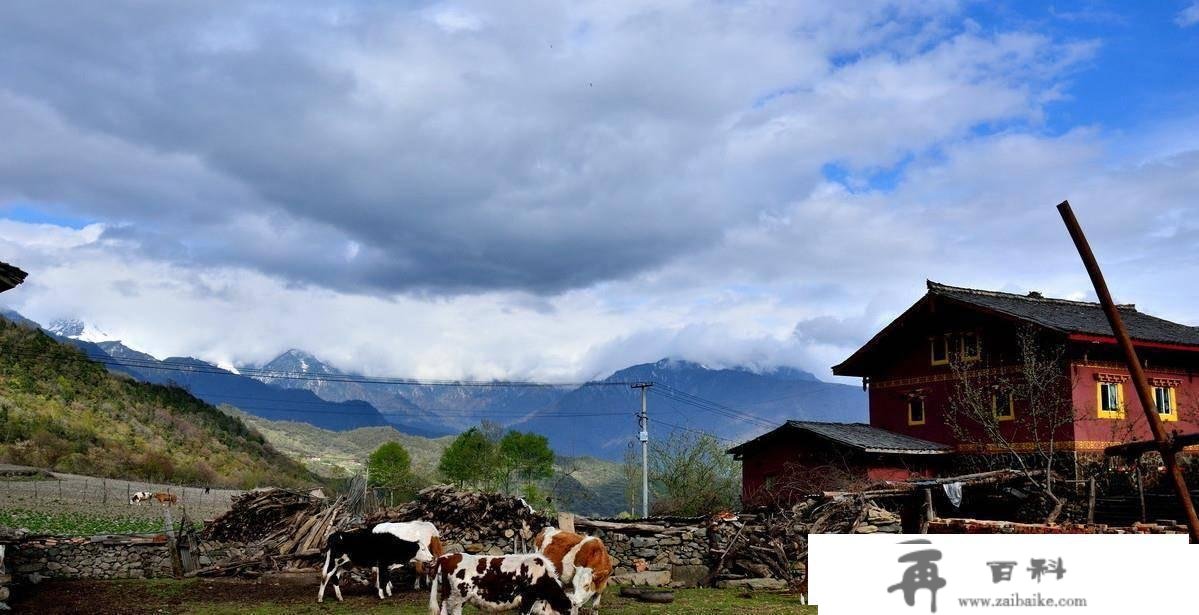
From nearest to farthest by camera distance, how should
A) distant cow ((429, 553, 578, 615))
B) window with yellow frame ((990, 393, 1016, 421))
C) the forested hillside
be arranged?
distant cow ((429, 553, 578, 615)) → window with yellow frame ((990, 393, 1016, 421)) → the forested hillside

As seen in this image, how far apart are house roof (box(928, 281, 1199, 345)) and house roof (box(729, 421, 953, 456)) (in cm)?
605

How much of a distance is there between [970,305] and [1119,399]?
6.42m

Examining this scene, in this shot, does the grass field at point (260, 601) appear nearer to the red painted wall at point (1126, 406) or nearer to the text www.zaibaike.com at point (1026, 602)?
the text www.zaibaike.com at point (1026, 602)

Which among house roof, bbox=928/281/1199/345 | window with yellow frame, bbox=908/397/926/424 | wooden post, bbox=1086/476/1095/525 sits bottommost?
wooden post, bbox=1086/476/1095/525

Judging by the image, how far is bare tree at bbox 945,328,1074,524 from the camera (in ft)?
102

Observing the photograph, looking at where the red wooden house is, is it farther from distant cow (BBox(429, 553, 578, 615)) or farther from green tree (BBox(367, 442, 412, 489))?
green tree (BBox(367, 442, 412, 489))

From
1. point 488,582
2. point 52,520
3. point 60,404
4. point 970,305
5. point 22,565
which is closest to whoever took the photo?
point 488,582

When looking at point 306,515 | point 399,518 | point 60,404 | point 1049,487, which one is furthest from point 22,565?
point 60,404

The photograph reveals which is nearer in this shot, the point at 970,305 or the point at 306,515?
the point at 306,515

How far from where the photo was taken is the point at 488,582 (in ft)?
46.3

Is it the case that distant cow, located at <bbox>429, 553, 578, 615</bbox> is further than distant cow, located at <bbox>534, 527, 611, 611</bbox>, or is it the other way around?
distant cow, located at <bbox>534, 527, 611, 611</bbox>

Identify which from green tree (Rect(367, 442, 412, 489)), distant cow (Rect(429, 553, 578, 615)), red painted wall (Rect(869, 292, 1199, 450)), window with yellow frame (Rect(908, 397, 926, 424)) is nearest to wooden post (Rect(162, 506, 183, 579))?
distant cow (Rect(429, 553, 578, 615))

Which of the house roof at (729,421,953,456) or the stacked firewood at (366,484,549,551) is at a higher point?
the house roof at (729,421,953,456)

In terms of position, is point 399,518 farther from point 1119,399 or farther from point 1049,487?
point 1119,399
